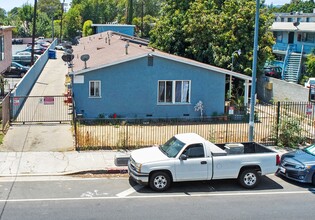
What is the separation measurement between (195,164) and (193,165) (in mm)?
68

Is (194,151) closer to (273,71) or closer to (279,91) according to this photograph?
(279,91)

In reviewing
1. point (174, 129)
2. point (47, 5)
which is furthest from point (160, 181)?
point (47, 5)

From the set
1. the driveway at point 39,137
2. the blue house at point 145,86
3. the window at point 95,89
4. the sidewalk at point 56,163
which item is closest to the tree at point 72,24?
Result: the blue house at point 145,86

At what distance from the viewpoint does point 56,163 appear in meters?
16.6

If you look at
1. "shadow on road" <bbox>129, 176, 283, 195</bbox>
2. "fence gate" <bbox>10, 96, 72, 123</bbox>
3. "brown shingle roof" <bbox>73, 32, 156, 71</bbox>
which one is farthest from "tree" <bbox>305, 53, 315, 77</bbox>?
"shadow on road" <bbox>129, 176, 283, 195</bbox>

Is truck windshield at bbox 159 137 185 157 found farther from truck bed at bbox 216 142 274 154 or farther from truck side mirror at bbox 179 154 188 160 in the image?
truck bed at bbox 216 142 274 154

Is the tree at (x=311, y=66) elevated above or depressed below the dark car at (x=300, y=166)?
above

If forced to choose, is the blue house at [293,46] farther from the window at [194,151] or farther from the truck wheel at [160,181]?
the truck wheel at [160,181]

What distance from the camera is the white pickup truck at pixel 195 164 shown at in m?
13.9

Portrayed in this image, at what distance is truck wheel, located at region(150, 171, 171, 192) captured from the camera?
45.6ft

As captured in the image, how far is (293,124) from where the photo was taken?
65.1 ft

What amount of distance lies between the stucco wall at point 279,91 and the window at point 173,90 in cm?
712

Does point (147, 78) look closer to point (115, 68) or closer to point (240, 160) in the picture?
point (115, 68)

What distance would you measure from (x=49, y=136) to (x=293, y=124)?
10.3 metres
